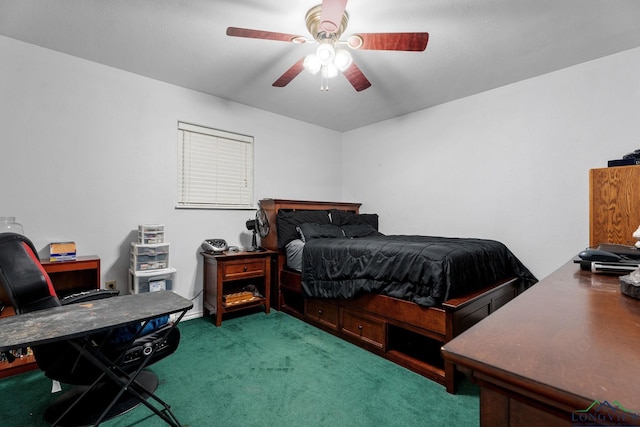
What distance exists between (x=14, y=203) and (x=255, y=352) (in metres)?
2.28

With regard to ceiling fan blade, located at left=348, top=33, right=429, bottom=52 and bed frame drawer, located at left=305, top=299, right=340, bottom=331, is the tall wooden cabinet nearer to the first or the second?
ceiling fan blade, located at left=348, top=33, right=429, bottom=52

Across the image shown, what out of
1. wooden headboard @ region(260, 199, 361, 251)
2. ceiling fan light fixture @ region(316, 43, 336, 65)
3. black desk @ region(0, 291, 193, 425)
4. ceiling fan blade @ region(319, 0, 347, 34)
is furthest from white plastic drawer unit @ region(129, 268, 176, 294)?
ceiling fan blade @ region(319, 0, 347, 34)

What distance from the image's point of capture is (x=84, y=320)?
3.99ft

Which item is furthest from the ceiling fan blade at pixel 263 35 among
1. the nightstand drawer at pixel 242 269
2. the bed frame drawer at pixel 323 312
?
the bed frame drawer at pixel 323 312

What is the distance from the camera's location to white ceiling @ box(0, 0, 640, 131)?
194cm

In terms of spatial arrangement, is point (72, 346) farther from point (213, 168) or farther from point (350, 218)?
point (350, 218)

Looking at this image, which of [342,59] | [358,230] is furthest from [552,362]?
[358,230]

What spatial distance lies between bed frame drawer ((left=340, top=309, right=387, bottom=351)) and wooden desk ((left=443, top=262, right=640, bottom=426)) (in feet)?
5.78

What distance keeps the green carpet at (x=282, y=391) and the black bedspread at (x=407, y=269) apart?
54 cm

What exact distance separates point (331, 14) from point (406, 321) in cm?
A: 206

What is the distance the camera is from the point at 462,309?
6.47 feet

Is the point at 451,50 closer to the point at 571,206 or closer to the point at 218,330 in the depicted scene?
the point at 571,206

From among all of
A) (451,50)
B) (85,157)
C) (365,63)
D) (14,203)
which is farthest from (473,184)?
(14,203)

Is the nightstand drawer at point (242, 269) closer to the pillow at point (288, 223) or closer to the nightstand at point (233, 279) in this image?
the nightstand at point (233, 279)
